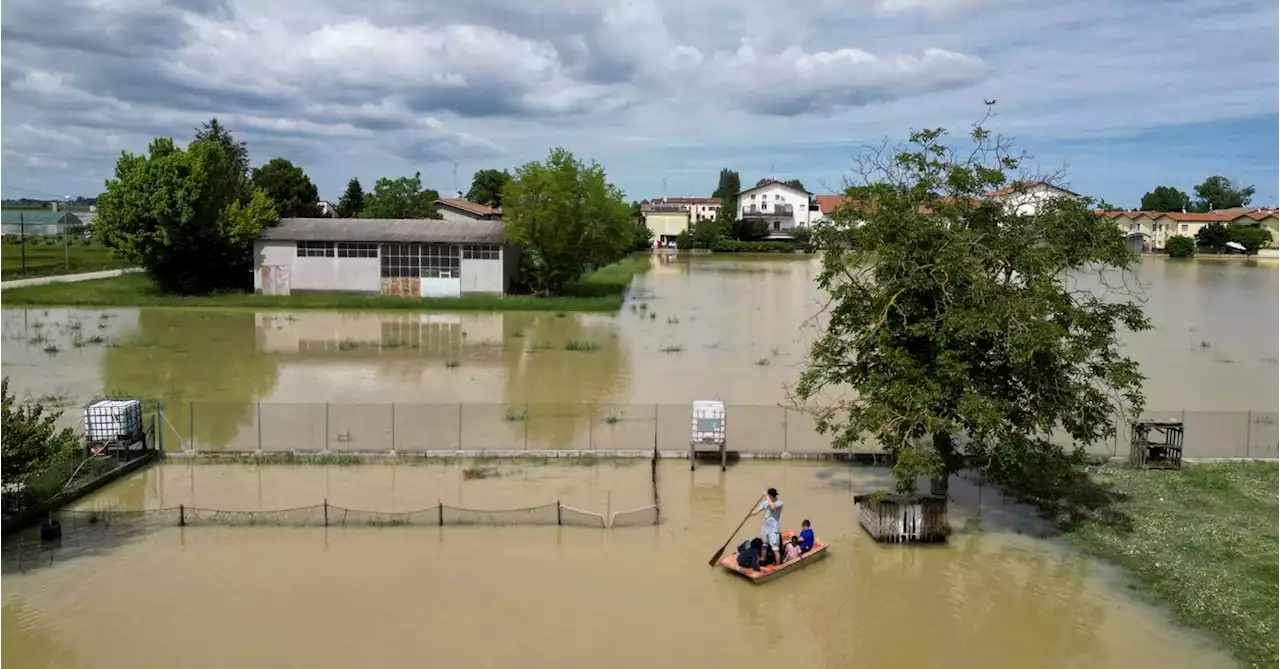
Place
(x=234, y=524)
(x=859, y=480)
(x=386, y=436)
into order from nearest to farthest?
(x=234, y=524) → (x=859, y=480) → (x=386, y=436)

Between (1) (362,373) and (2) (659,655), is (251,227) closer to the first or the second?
(1) (362,373)

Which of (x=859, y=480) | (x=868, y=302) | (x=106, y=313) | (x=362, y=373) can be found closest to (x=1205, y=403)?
Result: (x=859, y=480)

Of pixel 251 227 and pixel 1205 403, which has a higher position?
pixel 251 227

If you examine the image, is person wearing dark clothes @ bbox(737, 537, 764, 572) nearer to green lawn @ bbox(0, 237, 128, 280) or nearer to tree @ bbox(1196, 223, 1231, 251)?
green lawn @ bbox(0, 237, 128, 280)

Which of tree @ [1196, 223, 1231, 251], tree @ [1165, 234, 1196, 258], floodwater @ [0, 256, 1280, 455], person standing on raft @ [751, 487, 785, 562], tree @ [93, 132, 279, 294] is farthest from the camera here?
tree @ [1196, 223, 1231, 251]

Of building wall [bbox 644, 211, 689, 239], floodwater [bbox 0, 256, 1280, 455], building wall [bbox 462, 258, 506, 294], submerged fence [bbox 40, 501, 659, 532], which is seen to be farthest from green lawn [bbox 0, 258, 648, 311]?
building wall [bbox 644, 211, 689, 239]

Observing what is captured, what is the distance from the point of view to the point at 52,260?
246ft

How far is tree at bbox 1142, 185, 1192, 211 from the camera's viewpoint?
184 metres

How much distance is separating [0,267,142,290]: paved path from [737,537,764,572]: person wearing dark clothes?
55099 mm

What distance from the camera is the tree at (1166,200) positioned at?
18373 cm

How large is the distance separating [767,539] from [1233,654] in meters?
6.27

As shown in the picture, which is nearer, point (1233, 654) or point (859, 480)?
point (1233, 654)

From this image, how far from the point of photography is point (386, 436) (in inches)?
853

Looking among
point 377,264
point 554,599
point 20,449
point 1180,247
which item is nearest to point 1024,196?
point 554,599
